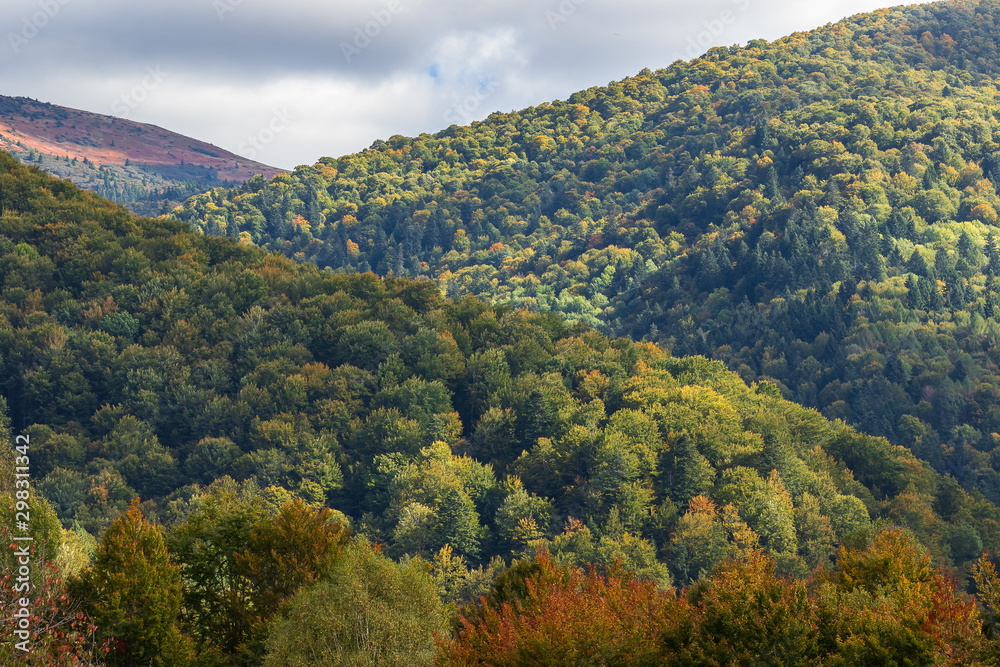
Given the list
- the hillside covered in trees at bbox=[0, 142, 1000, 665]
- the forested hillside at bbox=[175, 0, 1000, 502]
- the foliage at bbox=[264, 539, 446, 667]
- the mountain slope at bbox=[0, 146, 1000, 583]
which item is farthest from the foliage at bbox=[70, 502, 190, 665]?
the forested hillside at bbox=[175, 0, 1000, 502]

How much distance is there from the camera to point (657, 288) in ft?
507

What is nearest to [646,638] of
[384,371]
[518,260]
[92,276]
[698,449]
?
[698,449]

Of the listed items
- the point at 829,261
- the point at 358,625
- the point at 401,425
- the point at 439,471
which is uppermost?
the point at 829,261

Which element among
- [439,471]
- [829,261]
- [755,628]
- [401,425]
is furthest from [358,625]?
[829,261]

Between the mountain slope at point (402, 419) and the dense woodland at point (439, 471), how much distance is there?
26cm

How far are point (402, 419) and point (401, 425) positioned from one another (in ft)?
2.48

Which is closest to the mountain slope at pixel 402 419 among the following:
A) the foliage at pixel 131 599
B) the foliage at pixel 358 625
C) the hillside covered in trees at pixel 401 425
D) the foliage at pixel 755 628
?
the hillside covered in trees at pixel 401 425

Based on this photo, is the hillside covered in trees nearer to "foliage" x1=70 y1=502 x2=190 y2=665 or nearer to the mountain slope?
the mountain slope

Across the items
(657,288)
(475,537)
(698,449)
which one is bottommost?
(475,537)

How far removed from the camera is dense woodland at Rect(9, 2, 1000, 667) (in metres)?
25.0

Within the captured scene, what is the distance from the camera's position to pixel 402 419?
76625 mm

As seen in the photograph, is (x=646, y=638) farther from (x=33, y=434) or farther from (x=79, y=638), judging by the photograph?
(x=33, y=434)

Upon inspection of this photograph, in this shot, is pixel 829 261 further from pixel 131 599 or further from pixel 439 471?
pixel 131 599

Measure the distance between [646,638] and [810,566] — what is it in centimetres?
4389
